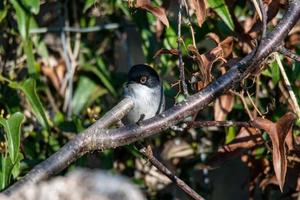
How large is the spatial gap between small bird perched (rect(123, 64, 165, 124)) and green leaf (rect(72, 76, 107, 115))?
63 cm

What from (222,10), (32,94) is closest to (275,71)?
(222,10)

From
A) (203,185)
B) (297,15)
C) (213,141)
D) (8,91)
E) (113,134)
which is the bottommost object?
(203,185)

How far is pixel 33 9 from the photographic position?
351cm

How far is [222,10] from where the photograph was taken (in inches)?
132

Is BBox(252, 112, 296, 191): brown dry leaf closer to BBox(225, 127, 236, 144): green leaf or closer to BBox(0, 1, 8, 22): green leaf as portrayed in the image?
BBox(225, 127, 236, 144): green leaf

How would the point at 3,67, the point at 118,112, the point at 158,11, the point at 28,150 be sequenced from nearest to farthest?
1. the point at 118,112
2. the point at 158,11
3. the point at 28,150
4. the point at 3,67

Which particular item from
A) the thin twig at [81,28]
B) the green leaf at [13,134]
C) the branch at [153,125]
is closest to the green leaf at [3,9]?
the thin twig at [81,28]

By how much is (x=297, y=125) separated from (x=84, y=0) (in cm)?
138

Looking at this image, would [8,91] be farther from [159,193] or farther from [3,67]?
[159,193]

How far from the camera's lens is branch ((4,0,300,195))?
7.36ft

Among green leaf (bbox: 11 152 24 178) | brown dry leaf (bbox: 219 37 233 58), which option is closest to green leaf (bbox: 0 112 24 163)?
green leaf (bbox: 11 152 24 178)

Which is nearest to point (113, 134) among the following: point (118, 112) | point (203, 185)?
point (118, 112)

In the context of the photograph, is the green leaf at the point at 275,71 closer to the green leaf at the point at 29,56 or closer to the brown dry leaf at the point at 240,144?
the brown dry leaf at the point at 240,144

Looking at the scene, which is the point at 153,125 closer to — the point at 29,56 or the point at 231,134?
the point at 231,134
